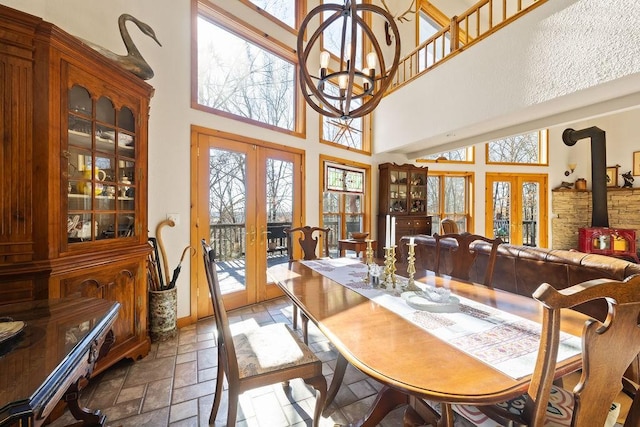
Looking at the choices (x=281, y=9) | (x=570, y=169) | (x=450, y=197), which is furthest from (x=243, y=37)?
(x=570, y=169)

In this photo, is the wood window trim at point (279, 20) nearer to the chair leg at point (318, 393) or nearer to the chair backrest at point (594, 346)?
the chair leg at point (318, 393)

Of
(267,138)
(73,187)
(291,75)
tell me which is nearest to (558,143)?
(291,75)

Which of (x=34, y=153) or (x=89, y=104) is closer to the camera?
(x=34, y=153)

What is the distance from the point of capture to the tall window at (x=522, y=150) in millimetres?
7020

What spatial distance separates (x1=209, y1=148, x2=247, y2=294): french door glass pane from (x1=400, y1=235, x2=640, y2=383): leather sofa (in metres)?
2.25

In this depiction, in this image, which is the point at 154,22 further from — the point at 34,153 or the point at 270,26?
the point at 34,153

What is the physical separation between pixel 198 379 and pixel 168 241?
4.67 ft

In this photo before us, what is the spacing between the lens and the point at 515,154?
7.10m

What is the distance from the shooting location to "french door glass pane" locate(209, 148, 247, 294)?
3.30m

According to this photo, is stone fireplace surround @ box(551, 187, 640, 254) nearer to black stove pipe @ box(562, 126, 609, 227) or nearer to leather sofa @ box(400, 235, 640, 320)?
black stove pipe @ box(562, 126, 609, 227)

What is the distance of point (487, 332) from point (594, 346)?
0.44 metres

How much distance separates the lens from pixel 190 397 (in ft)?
6.00

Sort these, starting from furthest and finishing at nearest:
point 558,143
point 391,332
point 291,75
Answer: point 558,143
point 291,75
point 391,332

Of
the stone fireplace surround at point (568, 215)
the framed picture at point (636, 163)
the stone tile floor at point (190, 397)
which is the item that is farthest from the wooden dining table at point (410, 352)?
the framed picture at point (636, 163)
